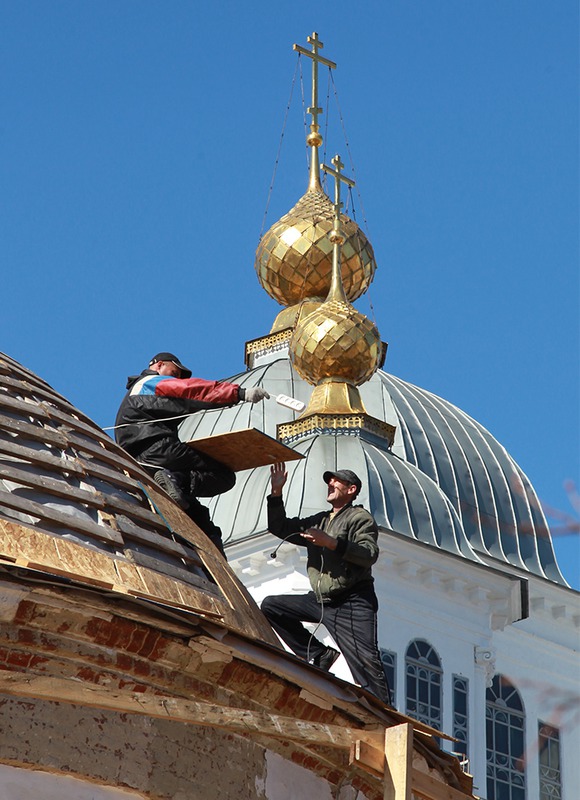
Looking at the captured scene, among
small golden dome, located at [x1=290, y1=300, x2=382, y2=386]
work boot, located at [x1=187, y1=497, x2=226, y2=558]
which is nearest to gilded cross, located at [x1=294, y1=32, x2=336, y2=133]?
small golden dome, located at [x1=290, y1=300, x2=382, y2=386]

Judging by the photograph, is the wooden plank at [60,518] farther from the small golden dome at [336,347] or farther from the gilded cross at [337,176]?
the gilded cross at [337,176]

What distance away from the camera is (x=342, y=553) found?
11.9m

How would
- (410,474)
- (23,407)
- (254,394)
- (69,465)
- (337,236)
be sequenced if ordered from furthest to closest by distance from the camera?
1. (337,236)
2. (410,474)
3. (254,394)
4. (23,407)
5. (69,465)

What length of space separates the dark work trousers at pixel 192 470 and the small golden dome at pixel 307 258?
2006cm

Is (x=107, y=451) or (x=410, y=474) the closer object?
(x=107, y=451)

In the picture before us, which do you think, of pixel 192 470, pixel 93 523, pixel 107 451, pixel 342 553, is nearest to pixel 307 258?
pixel 192 470

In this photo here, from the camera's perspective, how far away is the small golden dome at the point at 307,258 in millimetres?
33094

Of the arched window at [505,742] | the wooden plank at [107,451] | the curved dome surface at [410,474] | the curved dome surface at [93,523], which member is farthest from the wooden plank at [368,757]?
the arched window at [505,742]

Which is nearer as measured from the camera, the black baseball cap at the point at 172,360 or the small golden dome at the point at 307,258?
the black baseball cap at the point at 172,360

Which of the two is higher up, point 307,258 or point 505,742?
point 307,258

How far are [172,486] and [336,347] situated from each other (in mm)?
15308

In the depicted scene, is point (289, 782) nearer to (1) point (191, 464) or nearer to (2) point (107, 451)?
(2) point (107, 451)

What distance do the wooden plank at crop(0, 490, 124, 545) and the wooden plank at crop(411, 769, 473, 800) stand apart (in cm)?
179

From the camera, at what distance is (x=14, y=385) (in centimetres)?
1199
